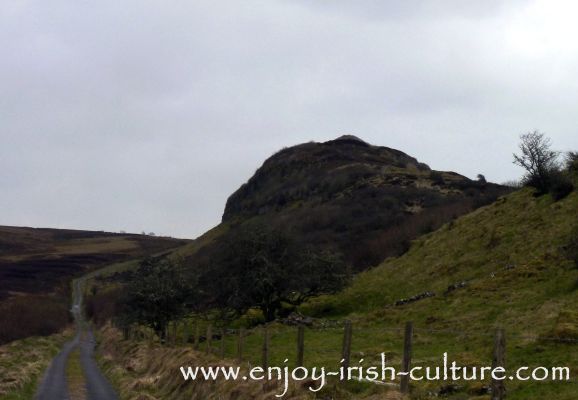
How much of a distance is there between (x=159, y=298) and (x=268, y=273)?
9.44m

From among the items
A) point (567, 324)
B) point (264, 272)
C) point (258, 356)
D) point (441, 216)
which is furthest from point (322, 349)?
point (441, 216)

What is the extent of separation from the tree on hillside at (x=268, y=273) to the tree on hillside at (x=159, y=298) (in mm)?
3164

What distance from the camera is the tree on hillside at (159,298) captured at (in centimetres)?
5397

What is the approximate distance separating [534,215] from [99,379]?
104 feet

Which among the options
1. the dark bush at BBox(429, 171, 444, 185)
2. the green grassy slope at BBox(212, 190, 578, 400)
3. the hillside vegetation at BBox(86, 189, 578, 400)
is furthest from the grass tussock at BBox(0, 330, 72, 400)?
the dark bush at BBox(429, 171, 444, 185)

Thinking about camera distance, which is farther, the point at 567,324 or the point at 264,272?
the point at 264,272

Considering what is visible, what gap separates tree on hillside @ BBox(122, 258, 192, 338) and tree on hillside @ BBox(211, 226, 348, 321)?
3.16 m

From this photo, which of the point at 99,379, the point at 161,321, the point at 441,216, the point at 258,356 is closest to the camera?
the point at 258,356

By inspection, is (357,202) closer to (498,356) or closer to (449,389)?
(449,389)

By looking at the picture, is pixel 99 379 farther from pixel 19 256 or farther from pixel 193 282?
pixel 19 256

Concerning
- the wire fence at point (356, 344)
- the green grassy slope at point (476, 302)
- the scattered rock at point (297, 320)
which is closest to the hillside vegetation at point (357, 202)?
the green grassy slope at point (476, 302)

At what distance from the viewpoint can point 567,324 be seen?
22750 millimetres

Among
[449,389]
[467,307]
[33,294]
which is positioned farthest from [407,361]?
[33,294]

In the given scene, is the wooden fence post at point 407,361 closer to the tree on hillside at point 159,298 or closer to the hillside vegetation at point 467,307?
the hillside vegetation at point 467,307
